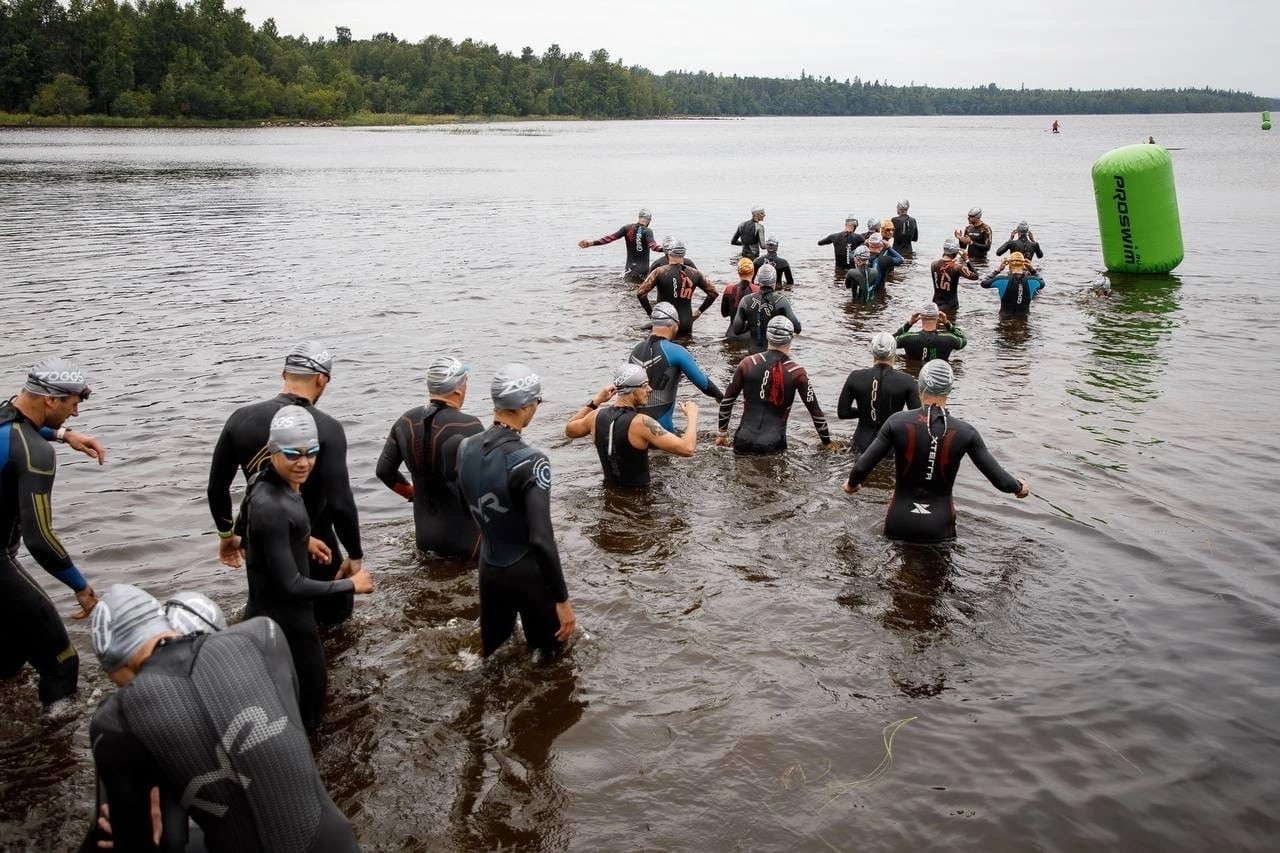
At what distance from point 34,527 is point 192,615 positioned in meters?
2.57

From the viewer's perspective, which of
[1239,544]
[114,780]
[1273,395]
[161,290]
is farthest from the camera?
[161,290]

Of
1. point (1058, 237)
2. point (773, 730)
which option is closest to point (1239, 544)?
point (773, 730)

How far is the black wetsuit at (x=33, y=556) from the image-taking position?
523 centimetres

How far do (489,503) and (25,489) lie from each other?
2.54m

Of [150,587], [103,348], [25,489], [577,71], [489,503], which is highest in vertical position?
[577,71]

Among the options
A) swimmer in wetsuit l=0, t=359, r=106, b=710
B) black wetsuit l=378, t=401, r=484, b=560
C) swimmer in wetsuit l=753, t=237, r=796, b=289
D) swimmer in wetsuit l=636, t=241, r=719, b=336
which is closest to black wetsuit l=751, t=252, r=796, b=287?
swimmer in wetsuit l=753, t=237, r=796, b=289

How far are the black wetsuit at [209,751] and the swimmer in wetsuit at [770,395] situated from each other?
7.05 m

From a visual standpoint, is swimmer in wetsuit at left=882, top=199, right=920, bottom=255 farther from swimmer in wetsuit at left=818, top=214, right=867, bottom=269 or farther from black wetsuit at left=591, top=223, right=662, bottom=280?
black wetsuit at left=591, top=223, right=662, bottom=280

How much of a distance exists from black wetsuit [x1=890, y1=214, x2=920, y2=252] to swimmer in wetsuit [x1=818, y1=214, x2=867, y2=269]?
1.78 metres

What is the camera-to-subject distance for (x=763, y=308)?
13758 millimetres

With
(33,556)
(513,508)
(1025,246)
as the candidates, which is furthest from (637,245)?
(33,556)

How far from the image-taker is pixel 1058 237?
28.5 meters

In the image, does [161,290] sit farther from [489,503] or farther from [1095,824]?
[1095,824]

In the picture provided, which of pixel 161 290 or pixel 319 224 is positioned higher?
pixel 319 224
